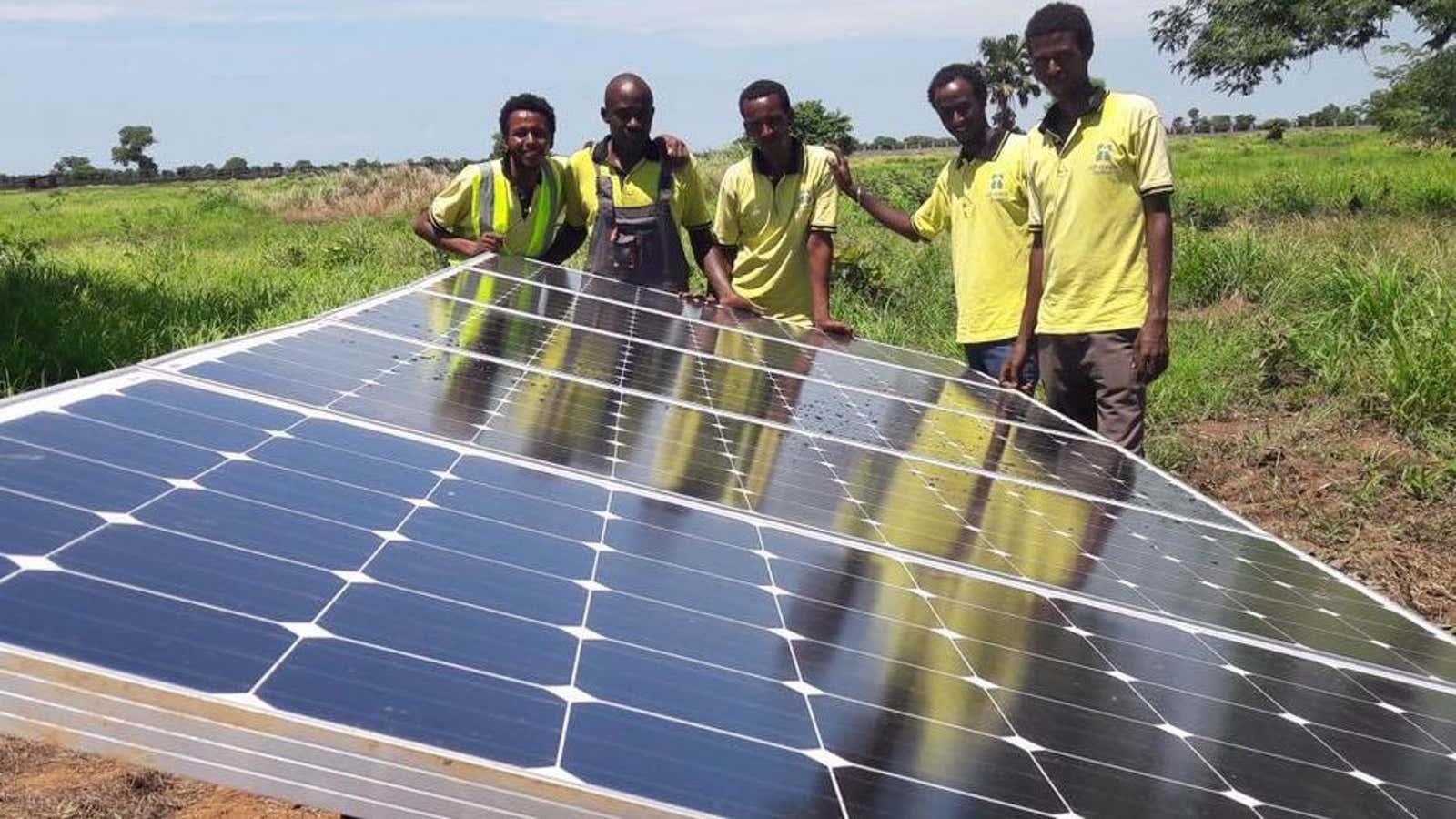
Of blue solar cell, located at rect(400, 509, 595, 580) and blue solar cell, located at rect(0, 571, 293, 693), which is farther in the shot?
blue solar cell, located at rect(400, 509, 595, 580)

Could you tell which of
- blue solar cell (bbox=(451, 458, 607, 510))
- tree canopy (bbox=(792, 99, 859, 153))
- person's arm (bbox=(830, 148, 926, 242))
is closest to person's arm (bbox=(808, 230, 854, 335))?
person's arm (bbox=(830, 148, 926, 242))

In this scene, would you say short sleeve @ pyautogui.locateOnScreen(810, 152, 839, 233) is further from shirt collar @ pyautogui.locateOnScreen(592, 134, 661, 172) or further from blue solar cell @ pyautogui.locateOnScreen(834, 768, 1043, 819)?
blue solar cell @ pyautogui.locateOnScreen(834, 768, 1043, 819)

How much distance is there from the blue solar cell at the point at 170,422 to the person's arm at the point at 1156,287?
11.3 ft

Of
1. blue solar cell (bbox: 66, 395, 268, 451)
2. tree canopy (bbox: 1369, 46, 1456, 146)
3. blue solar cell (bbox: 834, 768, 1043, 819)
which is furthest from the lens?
tree canopy (bbox: 1369, 46, 1456, 146)

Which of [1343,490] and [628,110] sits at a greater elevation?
[628,110]

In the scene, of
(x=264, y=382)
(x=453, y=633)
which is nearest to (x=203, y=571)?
(x=453, y=633)

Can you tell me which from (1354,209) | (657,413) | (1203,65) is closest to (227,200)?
(1203,65)

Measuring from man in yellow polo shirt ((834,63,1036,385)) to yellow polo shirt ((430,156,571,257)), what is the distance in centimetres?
195

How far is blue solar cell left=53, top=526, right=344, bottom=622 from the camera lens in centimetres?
185

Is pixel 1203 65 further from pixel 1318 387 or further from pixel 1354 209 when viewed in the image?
pixel 1318 387

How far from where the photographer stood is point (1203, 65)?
76.2ft

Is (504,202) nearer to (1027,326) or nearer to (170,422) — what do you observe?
(1027,326)

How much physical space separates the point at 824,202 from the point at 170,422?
436 cm

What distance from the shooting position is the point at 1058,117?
218 inches
